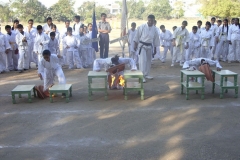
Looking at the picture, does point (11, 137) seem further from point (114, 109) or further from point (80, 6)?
point (80, 6)

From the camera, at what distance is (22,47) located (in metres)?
11.7

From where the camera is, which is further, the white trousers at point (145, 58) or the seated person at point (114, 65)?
the white trousers at point (145, 58)

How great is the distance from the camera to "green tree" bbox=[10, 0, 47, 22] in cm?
3794

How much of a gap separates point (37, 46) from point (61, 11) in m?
30.9

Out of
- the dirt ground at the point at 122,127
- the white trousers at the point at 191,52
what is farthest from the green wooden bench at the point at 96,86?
the white trousers at the point at 191,52

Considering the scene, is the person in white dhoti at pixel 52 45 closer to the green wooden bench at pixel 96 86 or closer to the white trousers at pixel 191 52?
the green wooden bench at pixel 96 86

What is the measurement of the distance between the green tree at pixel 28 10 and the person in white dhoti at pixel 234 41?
29483 mm

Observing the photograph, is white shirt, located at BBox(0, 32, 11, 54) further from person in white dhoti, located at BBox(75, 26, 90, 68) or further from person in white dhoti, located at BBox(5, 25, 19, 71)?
person in white dhoti, located at BBox(75, 26, 90, 68)

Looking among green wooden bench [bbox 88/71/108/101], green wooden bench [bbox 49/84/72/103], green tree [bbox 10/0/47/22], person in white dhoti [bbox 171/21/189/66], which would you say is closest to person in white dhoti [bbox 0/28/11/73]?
green wooden bench [bbox 49/84/72/103]

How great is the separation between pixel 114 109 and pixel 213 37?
8057 millimetres

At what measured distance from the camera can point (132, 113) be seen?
6539 millimetres

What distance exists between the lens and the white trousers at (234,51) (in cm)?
1323

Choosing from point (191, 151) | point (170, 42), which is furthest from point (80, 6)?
point (191, 151)

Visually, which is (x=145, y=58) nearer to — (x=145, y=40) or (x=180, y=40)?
(x=145, y=40)
